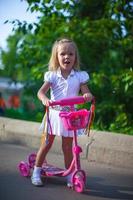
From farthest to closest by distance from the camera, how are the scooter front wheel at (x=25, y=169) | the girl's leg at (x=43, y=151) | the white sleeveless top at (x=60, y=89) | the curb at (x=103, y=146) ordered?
the curb at (x=103, y=146), the scooter front wheel at (x=25, y=169), the girl's leg at (x=43, y=151), the white sleeveless top at (x=60, y=89)

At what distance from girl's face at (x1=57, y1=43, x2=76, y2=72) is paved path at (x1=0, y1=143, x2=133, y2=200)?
3.75 ft

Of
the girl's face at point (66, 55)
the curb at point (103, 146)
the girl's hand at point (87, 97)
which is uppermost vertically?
the girl's face at point (66, 55)

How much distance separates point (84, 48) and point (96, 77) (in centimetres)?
105

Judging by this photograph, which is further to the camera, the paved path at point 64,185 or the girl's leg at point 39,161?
the girl's leg at point 39,161

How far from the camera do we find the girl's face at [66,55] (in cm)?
430

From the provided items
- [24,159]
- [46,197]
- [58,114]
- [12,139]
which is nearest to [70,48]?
[58,114]

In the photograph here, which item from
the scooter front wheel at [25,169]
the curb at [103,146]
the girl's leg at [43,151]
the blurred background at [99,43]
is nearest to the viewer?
the girl's leg at [43,151]

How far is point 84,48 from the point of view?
28.3ft

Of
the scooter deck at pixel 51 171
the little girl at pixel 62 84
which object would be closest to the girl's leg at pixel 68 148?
the little girl at pixel 62 84

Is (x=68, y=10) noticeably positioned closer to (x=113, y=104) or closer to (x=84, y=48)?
(x=84, y=48)

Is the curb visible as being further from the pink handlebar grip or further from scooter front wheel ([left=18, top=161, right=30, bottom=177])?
the pink handlebar grip

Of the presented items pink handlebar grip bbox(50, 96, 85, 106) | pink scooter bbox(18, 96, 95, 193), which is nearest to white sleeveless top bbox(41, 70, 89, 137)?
pink scooter bbox(18, 96, 95, 193)

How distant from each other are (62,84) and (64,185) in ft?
3.20

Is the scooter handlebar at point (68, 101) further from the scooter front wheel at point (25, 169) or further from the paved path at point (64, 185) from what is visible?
the scooter front wheel at point (25, 169)
